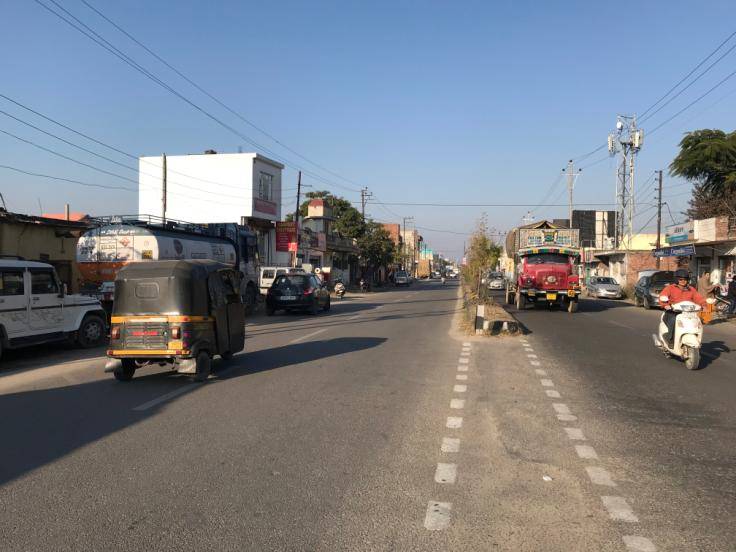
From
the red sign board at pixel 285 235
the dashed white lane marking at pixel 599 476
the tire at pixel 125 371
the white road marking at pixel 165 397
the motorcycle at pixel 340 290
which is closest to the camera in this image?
the dashed white lane marking at pixel 599 476

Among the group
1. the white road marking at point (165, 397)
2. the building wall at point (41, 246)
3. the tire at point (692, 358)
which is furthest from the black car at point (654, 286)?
the white road marking at point (165, 397)

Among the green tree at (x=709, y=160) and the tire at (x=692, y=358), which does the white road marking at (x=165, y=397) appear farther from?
the green tree at (x=709, y=160)

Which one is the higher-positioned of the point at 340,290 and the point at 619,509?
the point at 340,290

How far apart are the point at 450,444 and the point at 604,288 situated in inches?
1403

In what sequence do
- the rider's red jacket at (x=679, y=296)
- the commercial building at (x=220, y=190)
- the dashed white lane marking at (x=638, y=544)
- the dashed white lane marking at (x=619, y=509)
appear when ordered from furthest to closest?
the commercial building at (x=220, y=190)
the rider's red jacket at (x=679, y=296)
the dashed white lane marking at (x=619, y=509)
the dashed white lane marking at (x=638, y=544)

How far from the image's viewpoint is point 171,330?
9.18 metres

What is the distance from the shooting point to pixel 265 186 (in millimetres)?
42562

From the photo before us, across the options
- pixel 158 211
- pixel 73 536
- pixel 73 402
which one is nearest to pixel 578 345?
pixel 73 402

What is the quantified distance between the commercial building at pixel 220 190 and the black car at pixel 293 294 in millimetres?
15869

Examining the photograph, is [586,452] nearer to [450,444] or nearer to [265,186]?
[450,444]

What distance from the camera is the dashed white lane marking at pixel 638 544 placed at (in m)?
3.75

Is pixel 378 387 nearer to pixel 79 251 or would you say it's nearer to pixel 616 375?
pixel 616 375

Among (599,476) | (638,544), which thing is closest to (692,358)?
(599,476)

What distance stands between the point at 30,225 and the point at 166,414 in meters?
17.3
